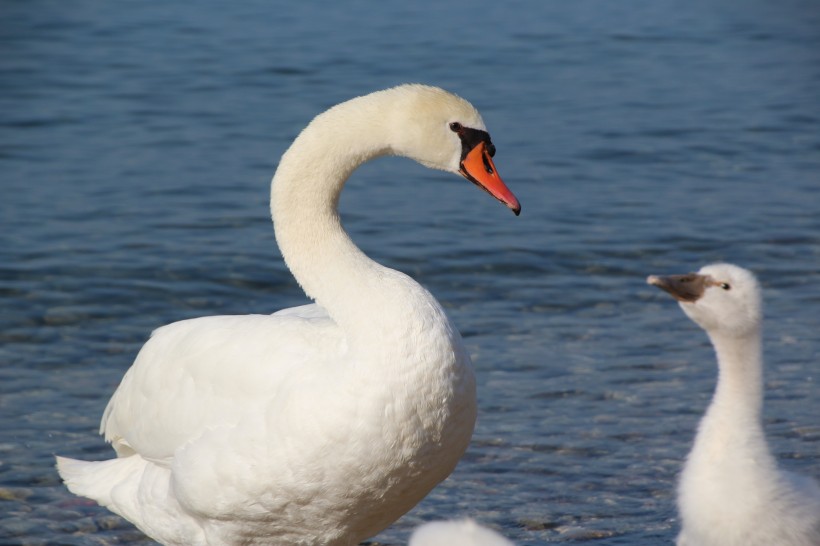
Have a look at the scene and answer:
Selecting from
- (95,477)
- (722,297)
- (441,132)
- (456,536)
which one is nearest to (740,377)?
(722,297)

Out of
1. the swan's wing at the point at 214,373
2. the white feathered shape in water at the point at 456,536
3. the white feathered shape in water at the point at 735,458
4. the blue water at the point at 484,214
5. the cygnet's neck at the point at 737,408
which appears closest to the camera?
the white feathered shape in water at the point at 456,536

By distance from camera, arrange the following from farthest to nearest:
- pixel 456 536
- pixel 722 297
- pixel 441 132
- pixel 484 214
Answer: pixel 484 214
pixel 722 297
pixel 441 132
pixel 456 536

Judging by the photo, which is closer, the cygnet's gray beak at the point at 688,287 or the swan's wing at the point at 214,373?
the swan's wing at the point at 214,373

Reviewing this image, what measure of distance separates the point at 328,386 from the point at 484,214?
604 cm

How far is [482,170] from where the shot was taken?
195 inches

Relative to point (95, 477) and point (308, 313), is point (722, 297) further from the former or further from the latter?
point (95, 477)

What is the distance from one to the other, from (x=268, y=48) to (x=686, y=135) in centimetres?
503

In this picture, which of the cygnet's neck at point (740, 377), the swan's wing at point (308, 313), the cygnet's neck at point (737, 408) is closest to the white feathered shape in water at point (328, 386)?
the swan's wing at point (308, 313)

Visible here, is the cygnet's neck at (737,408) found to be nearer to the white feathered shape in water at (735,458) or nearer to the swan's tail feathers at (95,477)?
the white feathered shape in water at (735,458)

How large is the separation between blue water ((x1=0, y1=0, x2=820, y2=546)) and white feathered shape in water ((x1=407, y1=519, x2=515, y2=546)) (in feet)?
5.38

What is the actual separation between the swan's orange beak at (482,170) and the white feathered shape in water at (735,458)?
812 millimetres

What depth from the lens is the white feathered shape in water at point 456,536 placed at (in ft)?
14.0

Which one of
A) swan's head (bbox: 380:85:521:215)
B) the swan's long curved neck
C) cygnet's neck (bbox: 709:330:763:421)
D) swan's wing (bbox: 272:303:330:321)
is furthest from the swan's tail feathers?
cygnet's neck (bbox: 709:330:763:421)

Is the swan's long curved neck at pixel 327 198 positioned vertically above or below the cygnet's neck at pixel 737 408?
above
